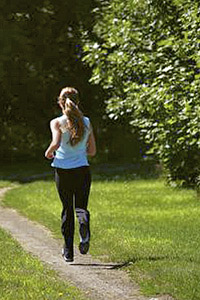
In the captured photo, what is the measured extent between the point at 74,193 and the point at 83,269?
110 cm

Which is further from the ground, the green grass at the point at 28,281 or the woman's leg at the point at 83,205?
the woman's leg at the point at 83,205

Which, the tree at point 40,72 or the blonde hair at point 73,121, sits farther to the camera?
the tree at point 40,72

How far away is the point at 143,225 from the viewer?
51.8 ft

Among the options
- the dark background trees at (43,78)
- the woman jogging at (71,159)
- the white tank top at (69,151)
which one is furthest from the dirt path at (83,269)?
the dark background trees at (43,78)

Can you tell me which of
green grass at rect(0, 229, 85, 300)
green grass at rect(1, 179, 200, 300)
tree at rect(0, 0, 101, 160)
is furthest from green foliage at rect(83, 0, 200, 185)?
tree at rect(0, 0, 101, 160)

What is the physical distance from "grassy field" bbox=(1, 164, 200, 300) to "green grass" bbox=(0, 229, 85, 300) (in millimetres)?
946

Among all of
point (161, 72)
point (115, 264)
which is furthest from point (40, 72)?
point (115, 264)

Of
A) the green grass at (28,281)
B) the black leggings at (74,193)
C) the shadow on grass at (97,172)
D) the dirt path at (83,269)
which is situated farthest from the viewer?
the shadow on grass at (97,172)

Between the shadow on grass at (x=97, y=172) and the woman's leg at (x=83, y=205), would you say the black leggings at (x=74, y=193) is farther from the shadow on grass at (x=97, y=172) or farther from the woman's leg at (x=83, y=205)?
the shadow on grass at (x=97, y=172)

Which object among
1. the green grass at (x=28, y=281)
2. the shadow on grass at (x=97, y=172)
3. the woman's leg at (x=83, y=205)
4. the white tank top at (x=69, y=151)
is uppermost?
the white tank top at (x=69, y=151)

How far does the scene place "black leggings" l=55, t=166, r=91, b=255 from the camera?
445 inches

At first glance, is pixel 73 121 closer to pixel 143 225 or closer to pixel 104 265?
pixel 104 265

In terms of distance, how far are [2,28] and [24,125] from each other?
607cm

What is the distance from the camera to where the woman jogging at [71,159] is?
11203 mm
